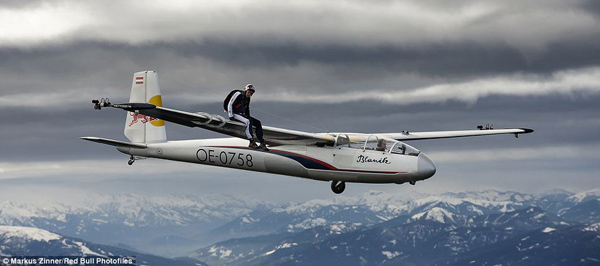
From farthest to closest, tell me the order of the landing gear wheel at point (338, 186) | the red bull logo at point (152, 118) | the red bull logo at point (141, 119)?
the red bull logo at point (141, 119), the red bull logo at point (152, 118), the landing gear wheel at point (338, 186)

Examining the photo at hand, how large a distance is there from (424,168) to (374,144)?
440 cm

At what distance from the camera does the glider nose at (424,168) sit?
51125mm

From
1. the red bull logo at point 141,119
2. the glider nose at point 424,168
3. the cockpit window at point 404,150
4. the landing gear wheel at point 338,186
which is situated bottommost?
the landing gear wheel at point 338,186

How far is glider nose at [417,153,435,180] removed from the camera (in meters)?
51.1

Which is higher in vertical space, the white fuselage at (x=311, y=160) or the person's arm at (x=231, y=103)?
the person's arm at (x=231, y=103)

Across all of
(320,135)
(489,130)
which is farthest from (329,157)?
(489,130)

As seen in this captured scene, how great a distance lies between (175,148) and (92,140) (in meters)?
7.02

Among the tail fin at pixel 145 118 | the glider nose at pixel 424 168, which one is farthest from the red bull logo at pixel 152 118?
the glider nose at pixel 424 168

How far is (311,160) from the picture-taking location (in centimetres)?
5525

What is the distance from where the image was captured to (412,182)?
5166cm

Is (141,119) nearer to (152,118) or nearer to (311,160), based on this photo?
(152,118)

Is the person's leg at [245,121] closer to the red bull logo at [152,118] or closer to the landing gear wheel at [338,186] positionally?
the landing gear wheel at [338,186]

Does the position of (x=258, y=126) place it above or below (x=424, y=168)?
above

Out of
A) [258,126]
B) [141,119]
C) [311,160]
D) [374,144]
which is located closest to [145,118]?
[141,119]
